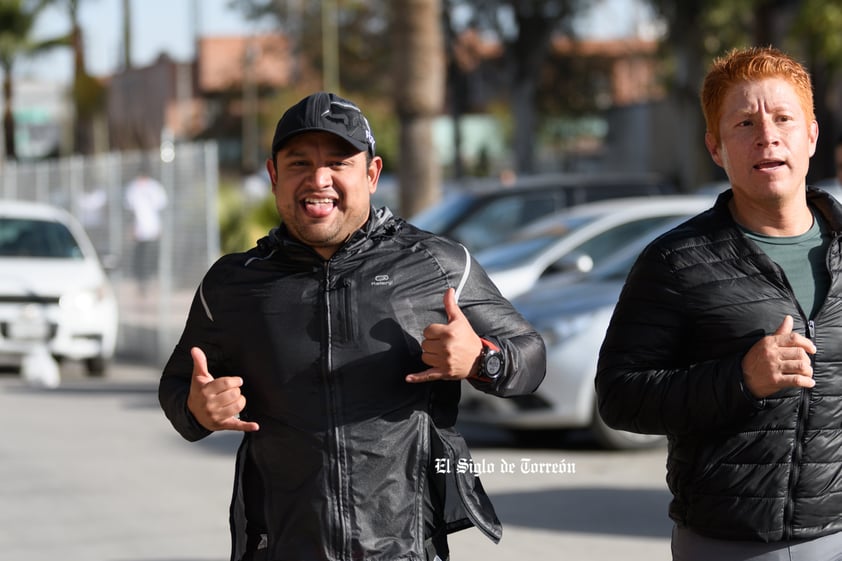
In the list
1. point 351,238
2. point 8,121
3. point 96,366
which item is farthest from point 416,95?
point 8,121

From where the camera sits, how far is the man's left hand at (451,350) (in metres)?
3.34

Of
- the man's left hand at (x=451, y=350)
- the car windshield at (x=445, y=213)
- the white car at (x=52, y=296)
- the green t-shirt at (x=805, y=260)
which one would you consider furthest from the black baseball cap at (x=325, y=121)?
the white car at (x=52, y=296)

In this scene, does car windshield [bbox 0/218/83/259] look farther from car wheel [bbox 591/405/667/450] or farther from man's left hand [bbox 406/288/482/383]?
man's left hand [bbox 406/288/482/383]

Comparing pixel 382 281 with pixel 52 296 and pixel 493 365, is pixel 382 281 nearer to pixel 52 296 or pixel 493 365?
pixel 493 365

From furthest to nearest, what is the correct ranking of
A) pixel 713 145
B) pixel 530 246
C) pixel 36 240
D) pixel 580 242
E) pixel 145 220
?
1. pixel 145 220
2. pixel 36 240
3. pixel 530 246
4. pixel 580 242
5. pixel 713 145

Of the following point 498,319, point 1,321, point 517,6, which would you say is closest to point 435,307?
point 498,319

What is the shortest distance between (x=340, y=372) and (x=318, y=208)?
38 centimetres

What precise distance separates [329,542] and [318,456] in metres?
0.19

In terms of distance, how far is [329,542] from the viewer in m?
3.45

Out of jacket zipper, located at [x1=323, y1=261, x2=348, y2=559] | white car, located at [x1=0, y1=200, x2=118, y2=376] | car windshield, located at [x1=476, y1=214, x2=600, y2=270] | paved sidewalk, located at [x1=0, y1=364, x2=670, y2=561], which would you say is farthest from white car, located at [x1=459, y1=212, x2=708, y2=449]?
white car, located at [x1=0, y1=200, x2=118, y2=376]

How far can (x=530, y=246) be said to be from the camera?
40.4 ft

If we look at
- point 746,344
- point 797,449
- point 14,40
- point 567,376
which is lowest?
point 567,376

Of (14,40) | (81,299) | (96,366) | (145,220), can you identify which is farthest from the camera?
(14,40)

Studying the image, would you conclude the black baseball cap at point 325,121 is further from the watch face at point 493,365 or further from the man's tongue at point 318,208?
the watch face at point 493,365
